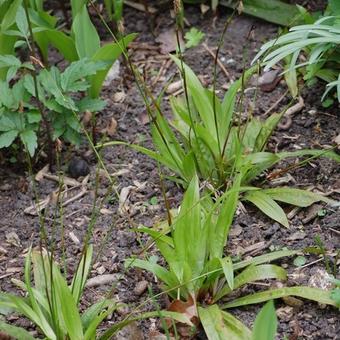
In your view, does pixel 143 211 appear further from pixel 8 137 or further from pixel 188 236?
pixel 8 137

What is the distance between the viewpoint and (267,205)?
2.71 metres

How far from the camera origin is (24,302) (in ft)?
7.47

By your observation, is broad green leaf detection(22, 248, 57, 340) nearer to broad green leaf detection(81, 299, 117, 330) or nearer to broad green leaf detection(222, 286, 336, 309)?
broad green leaf detection(81, 299, 117, 330)

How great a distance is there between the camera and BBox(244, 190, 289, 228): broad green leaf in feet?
8.74

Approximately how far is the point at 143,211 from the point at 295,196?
0.56m

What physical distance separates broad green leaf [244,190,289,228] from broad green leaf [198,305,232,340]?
47cm

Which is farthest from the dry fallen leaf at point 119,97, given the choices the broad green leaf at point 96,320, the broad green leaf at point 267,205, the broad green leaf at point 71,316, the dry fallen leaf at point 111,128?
the broad green leaf at point 71,316

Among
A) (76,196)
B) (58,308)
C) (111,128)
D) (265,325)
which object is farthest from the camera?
(111,128)

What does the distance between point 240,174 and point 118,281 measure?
0.54 m

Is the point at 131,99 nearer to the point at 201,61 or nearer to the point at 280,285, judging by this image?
the point at 201,61

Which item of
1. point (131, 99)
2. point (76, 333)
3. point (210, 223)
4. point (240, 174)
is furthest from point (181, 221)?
point (131, 99)

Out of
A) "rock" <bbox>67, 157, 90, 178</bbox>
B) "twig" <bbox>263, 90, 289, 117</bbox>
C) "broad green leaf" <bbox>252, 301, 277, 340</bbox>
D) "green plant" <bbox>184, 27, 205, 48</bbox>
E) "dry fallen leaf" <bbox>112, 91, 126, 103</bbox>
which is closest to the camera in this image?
"broad green leaf" <bbox>252, 301, 277, 340</bbox>

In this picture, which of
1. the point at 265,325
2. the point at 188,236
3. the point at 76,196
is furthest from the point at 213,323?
the point at 76,196

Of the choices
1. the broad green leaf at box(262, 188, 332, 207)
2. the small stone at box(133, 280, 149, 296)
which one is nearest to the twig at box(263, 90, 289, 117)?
the broad green leaf at box(262, 188, 332, 207)
